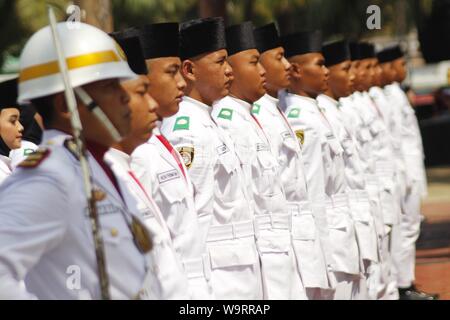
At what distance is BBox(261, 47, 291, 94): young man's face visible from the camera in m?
8.72

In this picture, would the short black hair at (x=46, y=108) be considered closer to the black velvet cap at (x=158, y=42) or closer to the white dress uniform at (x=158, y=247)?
the white dress uniform at (x=158, y=247)

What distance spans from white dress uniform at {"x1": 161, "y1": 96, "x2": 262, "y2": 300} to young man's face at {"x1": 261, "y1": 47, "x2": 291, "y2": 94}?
1.76 meters

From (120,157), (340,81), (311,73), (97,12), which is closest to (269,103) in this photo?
(311,73)

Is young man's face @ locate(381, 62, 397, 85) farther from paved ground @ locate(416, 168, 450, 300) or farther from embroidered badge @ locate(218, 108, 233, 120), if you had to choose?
embroidered badge @ locate(218, 108, 233, 120)

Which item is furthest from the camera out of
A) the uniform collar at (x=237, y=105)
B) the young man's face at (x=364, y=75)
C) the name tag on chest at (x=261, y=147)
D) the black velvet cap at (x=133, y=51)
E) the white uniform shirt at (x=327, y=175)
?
the young man's face at (x=364, y=75)

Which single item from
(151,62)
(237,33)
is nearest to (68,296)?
(151,62)

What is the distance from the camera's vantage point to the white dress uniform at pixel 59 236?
149 inches

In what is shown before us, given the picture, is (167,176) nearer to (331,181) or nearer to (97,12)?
(331,181)

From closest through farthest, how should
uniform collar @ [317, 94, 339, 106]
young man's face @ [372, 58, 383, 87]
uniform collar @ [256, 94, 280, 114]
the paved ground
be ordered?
uniform collar @ [256, 94, 280, 114], uniform collar @ [317, 94, 339, 106], the paved ground, young man's face @ [372, 58, 383, 87]

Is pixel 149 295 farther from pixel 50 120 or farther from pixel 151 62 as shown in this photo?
pixel 151 62

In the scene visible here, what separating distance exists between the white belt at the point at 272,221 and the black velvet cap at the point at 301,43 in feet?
8.19

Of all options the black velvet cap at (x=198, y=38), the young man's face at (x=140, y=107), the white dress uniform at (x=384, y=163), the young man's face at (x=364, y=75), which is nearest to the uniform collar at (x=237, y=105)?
the black velvet cap at (x=198, y=38)

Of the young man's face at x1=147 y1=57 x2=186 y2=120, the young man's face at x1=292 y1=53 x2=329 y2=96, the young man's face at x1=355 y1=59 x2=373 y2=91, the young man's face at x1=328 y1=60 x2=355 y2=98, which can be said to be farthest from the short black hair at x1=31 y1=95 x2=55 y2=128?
the young man's face at x1=355 y1=59 x2=373 y2=91

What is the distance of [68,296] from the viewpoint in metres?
3.98
